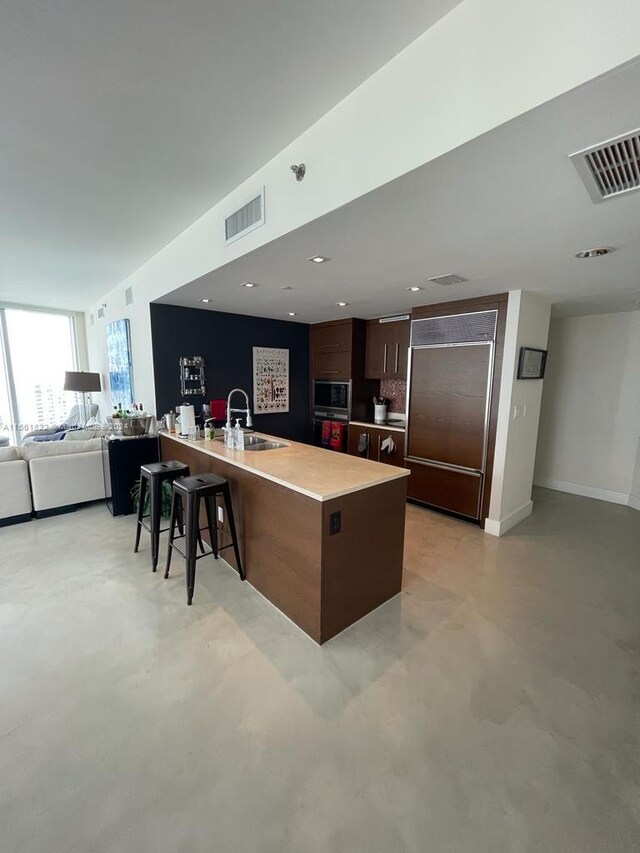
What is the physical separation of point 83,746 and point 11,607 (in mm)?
1332

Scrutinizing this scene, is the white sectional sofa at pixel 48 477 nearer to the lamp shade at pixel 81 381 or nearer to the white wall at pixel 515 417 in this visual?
the lamp shade at pixel 81 381

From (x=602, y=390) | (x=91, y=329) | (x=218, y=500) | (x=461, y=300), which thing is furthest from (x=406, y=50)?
(x=91, y=329)

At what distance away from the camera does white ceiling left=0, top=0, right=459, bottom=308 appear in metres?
1.14

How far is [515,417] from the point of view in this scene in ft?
11.0

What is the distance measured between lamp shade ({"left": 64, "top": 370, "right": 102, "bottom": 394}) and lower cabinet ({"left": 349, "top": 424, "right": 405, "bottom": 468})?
4.27m

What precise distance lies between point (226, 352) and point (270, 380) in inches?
29.5

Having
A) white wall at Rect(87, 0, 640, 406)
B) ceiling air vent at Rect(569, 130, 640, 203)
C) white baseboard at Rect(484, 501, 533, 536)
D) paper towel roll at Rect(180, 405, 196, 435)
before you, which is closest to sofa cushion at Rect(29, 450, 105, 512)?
paper towel roll at Rect(180, 405, 196, 435)

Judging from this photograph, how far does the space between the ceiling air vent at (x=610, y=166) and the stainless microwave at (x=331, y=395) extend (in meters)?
3.50

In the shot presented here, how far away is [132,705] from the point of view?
1.60m

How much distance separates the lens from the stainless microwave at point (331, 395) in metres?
4.89

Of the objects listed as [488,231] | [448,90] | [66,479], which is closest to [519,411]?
[488,231]

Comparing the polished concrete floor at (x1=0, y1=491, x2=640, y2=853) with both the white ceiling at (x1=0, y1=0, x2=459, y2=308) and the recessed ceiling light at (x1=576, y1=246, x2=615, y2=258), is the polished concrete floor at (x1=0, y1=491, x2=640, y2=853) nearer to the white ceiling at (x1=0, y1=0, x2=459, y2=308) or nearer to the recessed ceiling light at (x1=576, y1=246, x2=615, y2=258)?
the recessed ceiling light at (x1=576, y1=246, x2=615, y2=258)

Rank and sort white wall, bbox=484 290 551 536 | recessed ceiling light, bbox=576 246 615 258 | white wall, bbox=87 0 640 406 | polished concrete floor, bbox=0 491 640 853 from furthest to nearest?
white wall, bbox=484 290 551 536 < recessed ceiling light, bbox=576 246 615 258 < polished concrete floor, bbox=0 491 640 853 < white wall, bbox=87 0 640 406

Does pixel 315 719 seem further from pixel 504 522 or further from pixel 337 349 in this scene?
pixel 337 349
